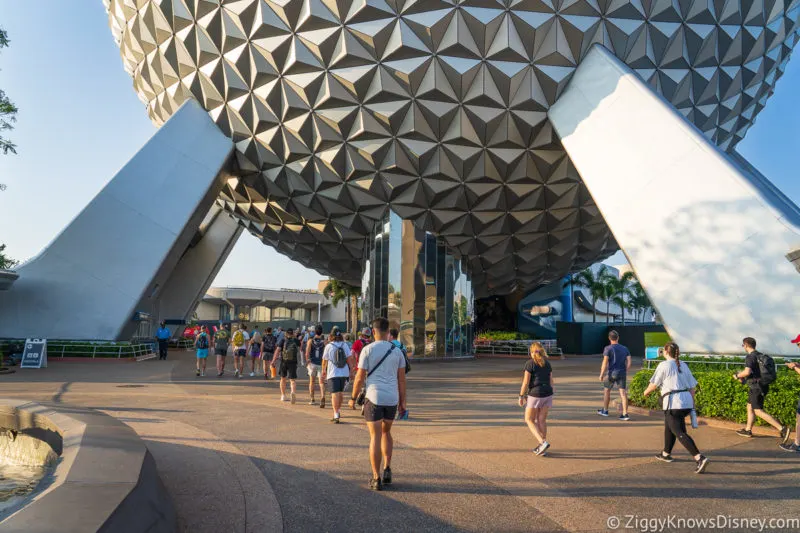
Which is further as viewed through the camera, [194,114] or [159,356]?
[159,356]

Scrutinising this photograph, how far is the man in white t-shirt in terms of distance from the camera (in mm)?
5113

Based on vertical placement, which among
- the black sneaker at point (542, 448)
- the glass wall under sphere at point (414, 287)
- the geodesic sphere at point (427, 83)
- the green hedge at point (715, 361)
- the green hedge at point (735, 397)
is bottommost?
the black sneaker at point (542, 448)

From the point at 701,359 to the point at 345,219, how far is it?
16.8 m

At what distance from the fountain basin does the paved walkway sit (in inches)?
26.9

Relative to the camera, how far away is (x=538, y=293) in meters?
42.2

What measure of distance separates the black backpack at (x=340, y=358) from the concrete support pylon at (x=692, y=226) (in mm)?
7395

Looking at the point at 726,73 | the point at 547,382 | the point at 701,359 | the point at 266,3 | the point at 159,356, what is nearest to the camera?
the point at 547,382

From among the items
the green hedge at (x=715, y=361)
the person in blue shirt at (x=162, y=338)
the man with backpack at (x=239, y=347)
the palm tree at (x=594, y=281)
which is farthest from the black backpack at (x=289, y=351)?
the palm tree at (x=594, y=281)

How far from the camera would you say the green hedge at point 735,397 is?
789 cm

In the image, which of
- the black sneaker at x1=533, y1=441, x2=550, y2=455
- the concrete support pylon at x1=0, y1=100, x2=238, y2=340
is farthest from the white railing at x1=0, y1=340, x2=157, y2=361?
the black sneaker at x1=533, y1=441, x2=550, y2=455

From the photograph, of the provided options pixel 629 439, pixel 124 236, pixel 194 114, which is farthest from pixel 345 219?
pixel 629 439

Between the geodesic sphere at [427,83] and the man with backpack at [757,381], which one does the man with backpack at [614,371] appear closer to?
the man with backpack at [757,381]

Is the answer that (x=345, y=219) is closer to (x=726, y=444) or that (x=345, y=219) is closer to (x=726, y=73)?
(x=726, y=73)

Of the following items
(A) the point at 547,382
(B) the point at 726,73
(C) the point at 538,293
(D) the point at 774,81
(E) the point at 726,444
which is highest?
(D) the point at 774,81
